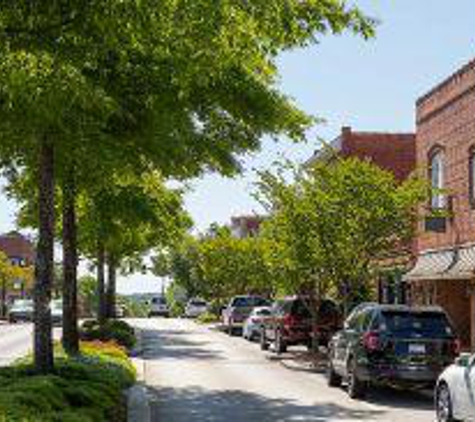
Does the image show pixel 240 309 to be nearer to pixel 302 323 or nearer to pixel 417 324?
pixel 302 323

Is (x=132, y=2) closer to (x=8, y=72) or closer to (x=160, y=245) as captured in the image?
(x=8, y=72)

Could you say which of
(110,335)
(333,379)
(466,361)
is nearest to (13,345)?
(110,335)

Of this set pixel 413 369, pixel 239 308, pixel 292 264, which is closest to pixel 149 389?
pixel 413 369

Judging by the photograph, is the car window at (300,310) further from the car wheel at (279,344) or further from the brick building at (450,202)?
the brick building at (450,202)

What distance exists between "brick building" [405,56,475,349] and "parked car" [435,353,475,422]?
1542 centimetres

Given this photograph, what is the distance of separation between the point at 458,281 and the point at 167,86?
23.1 m

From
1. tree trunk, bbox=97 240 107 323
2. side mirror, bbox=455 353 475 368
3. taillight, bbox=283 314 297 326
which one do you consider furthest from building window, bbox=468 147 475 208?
side mirror, bbox=455 353 475 368

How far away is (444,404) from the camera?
15578 millimetres

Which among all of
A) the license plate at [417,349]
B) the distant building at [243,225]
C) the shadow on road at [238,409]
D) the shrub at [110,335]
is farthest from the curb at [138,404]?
the distant building at [243,225]

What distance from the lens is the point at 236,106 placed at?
16781 millimetres

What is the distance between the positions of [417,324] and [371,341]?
3.00 feet

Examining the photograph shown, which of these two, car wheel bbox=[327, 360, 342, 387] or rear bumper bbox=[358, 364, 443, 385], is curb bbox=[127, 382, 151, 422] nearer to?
rear bumper bbox=[358, 364, 443, 385]

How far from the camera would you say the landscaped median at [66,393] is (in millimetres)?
11203

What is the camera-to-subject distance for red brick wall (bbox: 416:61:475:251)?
32625 mm
